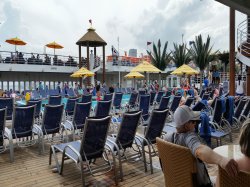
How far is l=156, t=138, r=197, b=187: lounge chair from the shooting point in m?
1.66

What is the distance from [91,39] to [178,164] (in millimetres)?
20141

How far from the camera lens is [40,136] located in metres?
4.48

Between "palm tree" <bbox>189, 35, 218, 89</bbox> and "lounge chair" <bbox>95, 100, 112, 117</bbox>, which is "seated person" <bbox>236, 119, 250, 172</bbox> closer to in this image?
"lounge chair" <bbox>95, 100, 112, 117</bbox>

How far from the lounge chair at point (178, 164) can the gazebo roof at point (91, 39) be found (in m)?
19.9

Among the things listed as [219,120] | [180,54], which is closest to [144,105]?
[219,120]

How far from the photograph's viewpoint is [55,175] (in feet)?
11.4

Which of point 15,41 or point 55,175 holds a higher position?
point 15,41

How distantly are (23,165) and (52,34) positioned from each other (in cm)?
2878

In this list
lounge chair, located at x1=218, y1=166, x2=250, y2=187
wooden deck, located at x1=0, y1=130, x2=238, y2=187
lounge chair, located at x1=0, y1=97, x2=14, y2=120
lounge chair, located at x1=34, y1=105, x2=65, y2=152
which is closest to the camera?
lounge chair, located at x1=218, y1=166, x2=250, y2=187

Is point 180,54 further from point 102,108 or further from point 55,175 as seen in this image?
point 55,175

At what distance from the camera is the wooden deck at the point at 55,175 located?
10.6 ft

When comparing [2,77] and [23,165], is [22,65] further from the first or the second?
[23,165]

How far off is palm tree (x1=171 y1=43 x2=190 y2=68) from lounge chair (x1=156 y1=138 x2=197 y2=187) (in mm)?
22643

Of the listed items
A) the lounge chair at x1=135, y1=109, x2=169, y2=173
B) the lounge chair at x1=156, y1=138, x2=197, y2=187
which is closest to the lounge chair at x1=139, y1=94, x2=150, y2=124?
the lounge chair at x1=135, y1=109, x2=169, y2=173
